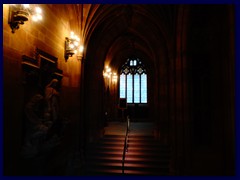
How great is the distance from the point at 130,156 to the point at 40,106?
12.5ft

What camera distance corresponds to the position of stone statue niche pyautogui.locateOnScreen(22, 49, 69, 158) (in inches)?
130

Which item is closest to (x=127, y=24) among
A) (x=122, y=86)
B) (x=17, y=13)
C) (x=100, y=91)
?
(x=100, y=91)

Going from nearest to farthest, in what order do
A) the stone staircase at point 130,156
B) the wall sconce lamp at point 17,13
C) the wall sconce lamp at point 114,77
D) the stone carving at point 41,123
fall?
the wall sconce lamp at point 17,13, the stone carving at point 41,123, the stone staircase at point 130,156, the wall sconce lamp at point 114,77

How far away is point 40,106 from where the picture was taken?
380cm

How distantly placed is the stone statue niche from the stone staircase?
2.15 meters

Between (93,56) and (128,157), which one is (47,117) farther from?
(93,56)

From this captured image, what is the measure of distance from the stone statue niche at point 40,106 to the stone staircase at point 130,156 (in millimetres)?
2152

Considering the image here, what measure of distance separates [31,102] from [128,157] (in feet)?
13.4

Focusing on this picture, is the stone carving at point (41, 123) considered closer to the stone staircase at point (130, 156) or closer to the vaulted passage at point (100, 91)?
A: the vaulted passage at point (100, 91)

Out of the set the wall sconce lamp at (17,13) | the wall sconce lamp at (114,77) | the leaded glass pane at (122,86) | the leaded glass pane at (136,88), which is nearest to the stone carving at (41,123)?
the wall sconce lamp at (17,13)

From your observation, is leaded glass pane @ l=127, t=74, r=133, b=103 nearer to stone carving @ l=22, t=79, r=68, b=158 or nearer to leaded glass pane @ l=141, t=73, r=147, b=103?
leaded glass pane @ l=141, t=73, r=147, b=103

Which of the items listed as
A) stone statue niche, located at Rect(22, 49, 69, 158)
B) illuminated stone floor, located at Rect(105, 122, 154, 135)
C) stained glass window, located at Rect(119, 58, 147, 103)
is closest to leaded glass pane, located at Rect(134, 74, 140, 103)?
stained glass window, located at Rect(119, 58, 147, 103)

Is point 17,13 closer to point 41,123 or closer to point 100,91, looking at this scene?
point 41,123

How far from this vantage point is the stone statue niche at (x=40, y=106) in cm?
329
